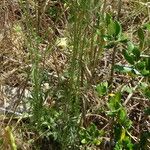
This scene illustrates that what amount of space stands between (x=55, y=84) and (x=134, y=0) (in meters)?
0.79

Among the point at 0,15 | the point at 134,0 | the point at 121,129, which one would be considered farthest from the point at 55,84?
the point at 134,0

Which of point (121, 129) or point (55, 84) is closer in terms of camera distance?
point (121, 129)

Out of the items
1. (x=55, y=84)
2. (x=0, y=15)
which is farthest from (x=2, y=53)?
(x=55, y=84)

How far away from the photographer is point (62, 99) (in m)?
1.90

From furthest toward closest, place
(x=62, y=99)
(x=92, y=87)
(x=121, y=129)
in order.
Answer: (x=92, y=87) < (x=62, y=99) < (x=121, y=129)

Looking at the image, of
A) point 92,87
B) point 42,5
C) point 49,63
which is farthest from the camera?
point 42,5

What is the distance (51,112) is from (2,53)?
1.98 feet

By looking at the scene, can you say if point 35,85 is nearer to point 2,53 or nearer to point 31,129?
point 31,129

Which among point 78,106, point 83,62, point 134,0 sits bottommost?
point 78,106

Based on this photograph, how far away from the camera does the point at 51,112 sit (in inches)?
74.0

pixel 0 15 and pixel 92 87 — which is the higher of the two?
pixel 0 15

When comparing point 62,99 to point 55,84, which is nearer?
point 62,99

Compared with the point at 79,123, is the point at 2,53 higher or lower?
higher

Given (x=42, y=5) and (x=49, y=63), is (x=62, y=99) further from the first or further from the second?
(x=42, y=5)
